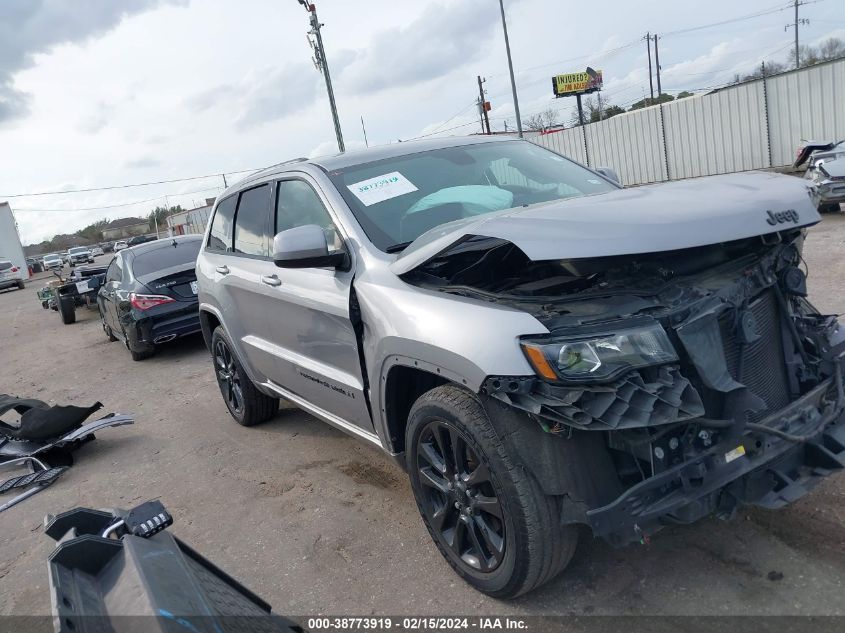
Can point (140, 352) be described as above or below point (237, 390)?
below

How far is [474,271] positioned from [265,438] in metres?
3.01

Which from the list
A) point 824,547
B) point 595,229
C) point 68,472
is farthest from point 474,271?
point 68,472

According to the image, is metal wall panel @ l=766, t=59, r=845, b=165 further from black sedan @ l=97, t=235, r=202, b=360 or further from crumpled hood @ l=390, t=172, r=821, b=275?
crumpled hood @ l=390, t=172, r=821, b=275

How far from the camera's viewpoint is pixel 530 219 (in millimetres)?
2666

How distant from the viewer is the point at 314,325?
3.84 meters

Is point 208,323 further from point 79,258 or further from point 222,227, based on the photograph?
point 79,258

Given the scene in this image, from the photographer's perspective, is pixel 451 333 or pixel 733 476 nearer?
pixel 733 476

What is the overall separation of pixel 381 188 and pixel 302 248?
0.71 meters

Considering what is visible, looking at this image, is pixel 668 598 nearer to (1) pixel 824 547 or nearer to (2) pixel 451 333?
(1) pixel 824 547

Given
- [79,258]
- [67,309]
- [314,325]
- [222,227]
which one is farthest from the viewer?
[79,258]

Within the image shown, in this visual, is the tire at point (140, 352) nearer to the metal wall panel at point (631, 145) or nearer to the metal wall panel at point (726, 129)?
the metal wall panel at point (726, 129)

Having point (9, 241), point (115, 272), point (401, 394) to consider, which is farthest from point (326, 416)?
point (9, 241)

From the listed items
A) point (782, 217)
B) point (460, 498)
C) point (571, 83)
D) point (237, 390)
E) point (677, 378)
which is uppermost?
point (571, 83)

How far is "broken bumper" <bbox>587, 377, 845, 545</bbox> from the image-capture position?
2395 millimetres
